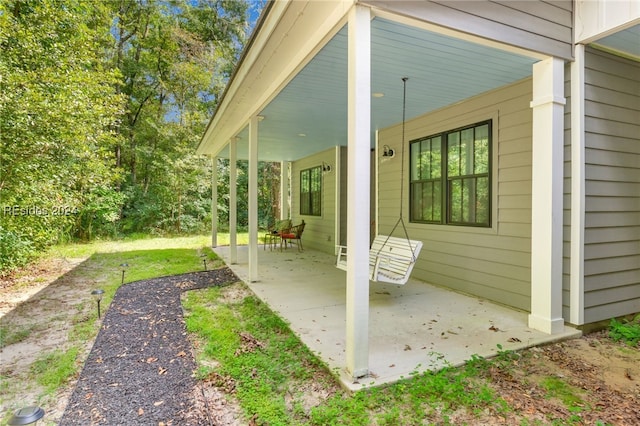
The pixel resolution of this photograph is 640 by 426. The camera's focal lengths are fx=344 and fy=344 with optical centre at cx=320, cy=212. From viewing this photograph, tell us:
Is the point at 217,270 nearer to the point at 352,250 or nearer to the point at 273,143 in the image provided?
the point at 273,143

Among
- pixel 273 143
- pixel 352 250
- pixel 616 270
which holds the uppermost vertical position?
pixel 273 143

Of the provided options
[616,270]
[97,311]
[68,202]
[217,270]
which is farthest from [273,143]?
[616,270]

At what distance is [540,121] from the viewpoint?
3.17m

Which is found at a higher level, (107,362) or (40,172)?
(40,172)

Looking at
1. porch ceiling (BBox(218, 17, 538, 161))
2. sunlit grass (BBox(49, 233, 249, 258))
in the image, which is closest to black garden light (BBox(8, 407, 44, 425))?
porch ceiling (BBox(218, 17, 538, 161))

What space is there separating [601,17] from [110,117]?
8.61 metres

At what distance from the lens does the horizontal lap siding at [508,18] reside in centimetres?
249

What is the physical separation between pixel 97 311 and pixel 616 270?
18.5 ft

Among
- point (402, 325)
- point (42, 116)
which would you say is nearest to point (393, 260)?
point (402, 325)

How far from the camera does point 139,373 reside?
2.55 m

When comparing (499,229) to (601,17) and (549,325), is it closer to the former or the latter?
(549,325)

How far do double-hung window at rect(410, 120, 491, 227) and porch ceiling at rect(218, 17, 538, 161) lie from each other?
1.66 ft

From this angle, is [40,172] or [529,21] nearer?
[529,21]

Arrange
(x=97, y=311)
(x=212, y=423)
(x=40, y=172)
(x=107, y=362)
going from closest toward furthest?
(x=212, y=423) → (x=107, y=362) → (x=97, y=311) → (x=40, y=172)
